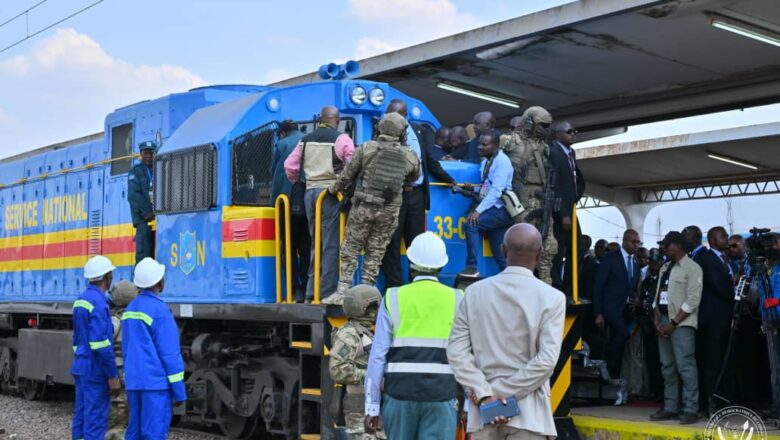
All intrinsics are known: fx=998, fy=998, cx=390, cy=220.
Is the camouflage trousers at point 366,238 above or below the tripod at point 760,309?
above

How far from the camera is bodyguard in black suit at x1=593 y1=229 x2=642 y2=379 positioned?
1028 centimetres

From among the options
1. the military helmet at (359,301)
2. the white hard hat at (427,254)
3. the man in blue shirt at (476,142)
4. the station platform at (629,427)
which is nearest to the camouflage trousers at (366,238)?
the military helmet at (359,301)

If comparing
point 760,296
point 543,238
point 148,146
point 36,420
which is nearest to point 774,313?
point 760,296

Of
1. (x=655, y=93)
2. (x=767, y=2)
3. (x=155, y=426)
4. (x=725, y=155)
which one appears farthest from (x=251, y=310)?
(x=725, y=155)

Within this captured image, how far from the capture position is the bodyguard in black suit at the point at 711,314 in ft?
29.7

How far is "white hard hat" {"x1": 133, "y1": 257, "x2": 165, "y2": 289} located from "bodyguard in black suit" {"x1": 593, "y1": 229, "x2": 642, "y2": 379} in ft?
16.1

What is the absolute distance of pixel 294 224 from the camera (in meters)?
9.09

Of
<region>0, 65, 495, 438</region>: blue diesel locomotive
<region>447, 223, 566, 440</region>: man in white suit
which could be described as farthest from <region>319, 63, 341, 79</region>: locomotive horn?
<region>447, 223, 566, 440</region>: man in white suit

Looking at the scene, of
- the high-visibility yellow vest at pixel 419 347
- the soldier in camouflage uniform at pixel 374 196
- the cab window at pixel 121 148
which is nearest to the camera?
the high-visibility yellow vest at pixel 419 347

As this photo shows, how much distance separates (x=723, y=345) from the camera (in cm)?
939

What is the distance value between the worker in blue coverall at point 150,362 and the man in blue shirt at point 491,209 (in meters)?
2.72

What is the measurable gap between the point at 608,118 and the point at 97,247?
7240 mm

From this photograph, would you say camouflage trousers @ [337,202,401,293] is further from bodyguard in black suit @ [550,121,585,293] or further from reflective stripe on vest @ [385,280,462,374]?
reflective stripe on vest @ [385,280,462,374]

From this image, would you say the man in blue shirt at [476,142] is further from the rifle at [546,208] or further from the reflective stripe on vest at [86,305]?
the reflective stripe on vest at [86,305]
